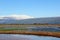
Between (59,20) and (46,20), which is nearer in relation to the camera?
(59,20)

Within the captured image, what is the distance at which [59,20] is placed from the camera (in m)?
78.1

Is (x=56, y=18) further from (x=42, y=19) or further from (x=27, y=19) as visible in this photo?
(x=27, y=19)

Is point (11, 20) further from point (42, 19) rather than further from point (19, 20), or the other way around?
point (42, 19)

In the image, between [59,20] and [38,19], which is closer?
[59,20]

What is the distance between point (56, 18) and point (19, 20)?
21839mm

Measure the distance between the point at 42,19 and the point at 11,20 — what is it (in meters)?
18.4

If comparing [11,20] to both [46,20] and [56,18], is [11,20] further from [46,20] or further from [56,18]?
[56,18]

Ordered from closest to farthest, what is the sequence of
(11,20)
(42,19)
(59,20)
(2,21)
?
(59,20) < (2,21) < (42,19) < (11,20)

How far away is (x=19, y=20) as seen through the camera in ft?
312

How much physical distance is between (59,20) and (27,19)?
25.4m

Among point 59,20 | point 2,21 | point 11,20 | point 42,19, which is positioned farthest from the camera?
point 11,20

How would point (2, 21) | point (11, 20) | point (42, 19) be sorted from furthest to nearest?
1. point (11, 20)
2. point (42, 19)
3. point (2, 21)

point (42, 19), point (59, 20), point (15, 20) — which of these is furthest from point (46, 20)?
point (15, 20)

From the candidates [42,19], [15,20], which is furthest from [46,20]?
[15,20]
